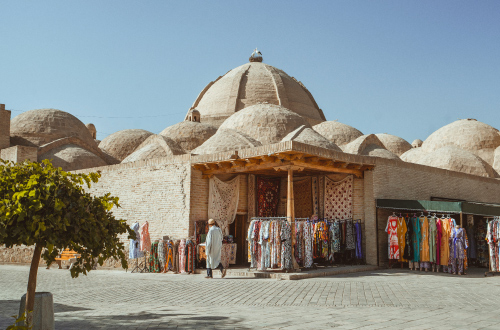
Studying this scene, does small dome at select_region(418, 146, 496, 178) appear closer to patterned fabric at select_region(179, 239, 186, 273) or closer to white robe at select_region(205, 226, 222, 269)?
patterned fabric at select_region(179, 239, 186, 273)

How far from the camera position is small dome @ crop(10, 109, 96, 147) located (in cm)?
2491

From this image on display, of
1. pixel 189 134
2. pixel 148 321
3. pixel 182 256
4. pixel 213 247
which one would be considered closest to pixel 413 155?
pixel 189 134

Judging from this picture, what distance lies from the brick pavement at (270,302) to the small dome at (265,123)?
684cm

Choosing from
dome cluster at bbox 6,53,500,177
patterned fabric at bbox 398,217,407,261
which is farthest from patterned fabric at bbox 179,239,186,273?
patterned fabric at bbox 398,217,407,261

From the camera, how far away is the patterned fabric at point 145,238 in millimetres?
12805

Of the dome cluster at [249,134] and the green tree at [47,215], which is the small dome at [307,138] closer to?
the dome cluster at [249,134]

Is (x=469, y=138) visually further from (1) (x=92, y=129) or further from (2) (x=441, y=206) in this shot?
(1) (x=92, y=129)

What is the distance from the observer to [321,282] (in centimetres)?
965

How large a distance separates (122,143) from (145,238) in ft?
52.2

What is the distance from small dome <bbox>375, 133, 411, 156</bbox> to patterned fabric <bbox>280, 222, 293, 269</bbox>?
1884 cm

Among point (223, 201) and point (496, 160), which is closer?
point (223, 201)

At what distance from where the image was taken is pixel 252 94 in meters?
28.1

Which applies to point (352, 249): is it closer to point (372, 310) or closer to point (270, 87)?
point (372, 310)

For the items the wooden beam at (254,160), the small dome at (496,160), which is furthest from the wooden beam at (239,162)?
the small dome at (496,160)
